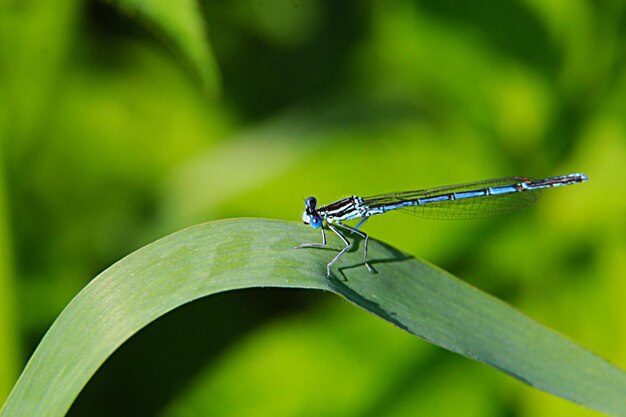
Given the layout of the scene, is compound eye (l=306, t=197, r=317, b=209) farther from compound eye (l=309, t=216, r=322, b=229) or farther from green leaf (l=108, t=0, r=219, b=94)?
green leaf (l=108, t=0, r=219, b=94)

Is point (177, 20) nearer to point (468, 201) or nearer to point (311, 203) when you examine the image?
point (311, 203)

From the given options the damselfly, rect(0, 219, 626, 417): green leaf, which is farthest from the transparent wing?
rect(0, 219, 626, 417): green leaf

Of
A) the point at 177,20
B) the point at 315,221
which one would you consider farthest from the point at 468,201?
the point at 177,20

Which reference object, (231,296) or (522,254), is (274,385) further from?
(522,254)

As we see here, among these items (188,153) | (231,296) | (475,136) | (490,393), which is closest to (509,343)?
(490,393)

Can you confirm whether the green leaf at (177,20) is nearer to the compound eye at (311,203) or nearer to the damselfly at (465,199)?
the compound eye at (311,203)

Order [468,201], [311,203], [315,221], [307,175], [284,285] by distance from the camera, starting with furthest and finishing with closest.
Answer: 1. [307,175]
2. [468,201]
3. [311,203]
4. [315,221]
5. [284,285]

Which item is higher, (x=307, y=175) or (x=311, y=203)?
(x=307, y=175)
